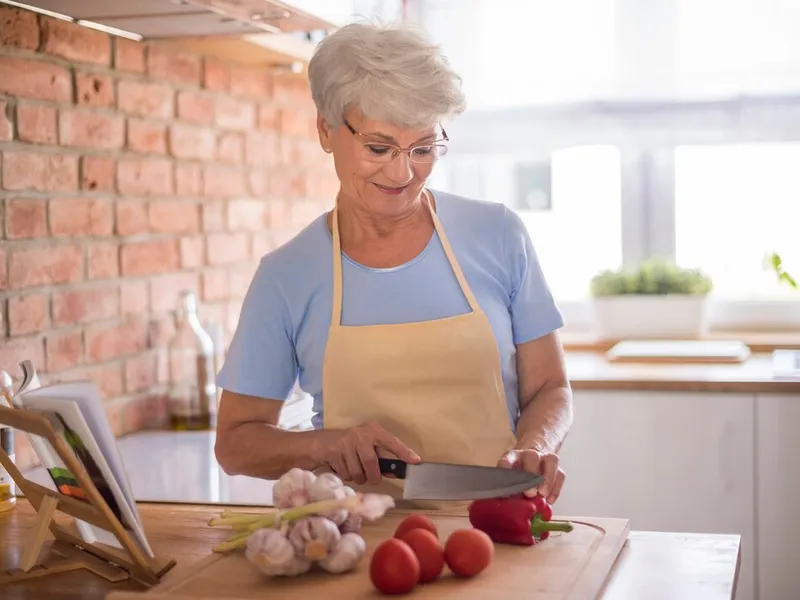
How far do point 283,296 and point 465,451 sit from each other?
369 mm

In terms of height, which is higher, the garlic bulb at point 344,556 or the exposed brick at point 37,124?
the exposed brick at point 37,124

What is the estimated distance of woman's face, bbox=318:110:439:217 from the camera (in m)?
1.59

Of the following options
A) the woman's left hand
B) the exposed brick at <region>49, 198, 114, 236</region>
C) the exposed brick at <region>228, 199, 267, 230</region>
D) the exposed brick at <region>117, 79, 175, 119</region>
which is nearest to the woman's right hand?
the woman's left hand

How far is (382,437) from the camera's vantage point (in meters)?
1.50

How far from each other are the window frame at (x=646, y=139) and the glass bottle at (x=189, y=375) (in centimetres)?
137

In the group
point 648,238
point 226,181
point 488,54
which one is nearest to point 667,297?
point 648,238

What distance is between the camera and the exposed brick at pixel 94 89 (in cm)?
204

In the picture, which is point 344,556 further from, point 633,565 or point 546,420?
point 546,420

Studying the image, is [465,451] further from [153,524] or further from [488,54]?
[488,54]

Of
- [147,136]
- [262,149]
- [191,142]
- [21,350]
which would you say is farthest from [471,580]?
[262,149]

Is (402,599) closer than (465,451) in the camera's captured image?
Yes

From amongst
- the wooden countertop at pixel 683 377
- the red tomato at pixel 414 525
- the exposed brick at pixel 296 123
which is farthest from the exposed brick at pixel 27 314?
the wooden countertop at pixel 683 377

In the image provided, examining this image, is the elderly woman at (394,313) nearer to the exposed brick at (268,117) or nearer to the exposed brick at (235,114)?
the exposed brick at (235,114)

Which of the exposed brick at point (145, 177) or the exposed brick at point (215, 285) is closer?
the exposed brick at point (145, 177)
